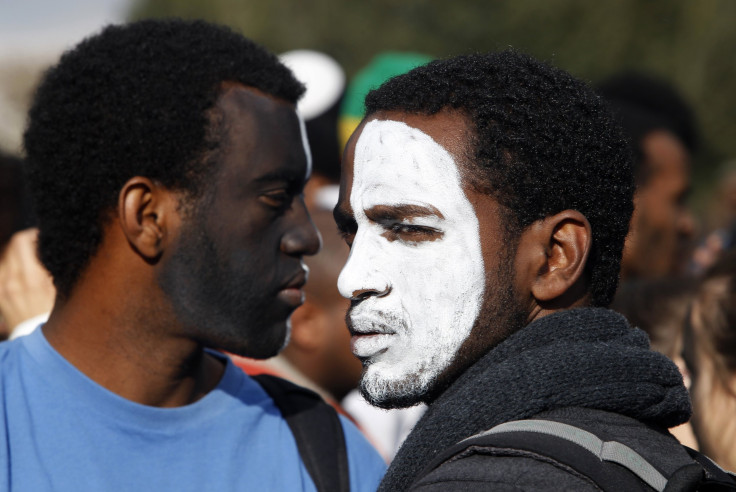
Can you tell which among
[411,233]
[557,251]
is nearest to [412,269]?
[411,233]

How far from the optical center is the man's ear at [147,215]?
2426 mm

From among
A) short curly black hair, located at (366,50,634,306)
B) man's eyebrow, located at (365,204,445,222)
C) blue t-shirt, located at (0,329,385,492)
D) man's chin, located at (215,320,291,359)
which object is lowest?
blue t-shirt, located at (0,329,385,492)

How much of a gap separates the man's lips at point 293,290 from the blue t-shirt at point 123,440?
32 cm

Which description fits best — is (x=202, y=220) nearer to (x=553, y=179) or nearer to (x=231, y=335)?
(x=231, y=335)

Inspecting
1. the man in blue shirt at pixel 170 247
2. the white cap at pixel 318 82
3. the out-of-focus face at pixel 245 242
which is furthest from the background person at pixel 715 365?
the white cap at pixel 318 82

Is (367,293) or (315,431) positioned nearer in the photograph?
(367,293)

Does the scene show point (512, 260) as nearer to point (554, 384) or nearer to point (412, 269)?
point (412, 269)

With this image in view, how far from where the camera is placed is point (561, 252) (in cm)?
192

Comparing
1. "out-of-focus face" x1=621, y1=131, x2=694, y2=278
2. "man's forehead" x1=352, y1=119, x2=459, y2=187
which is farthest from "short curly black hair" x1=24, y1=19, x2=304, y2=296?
"out-of-focus face" x1=621, y1=131, x2=694, y2=278

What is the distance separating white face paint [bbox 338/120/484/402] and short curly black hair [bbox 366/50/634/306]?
86 mm

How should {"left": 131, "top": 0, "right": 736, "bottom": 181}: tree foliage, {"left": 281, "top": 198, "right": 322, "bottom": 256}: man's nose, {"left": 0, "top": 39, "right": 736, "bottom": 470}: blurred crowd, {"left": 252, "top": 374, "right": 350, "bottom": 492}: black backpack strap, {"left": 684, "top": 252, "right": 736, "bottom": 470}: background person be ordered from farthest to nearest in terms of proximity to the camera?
1. {"left": 131, "top": 0, "right": 736, "bottom": 181}: tree foliage
2. {"left": 0, "top": 39, "right": 736, "bottom": 470}: blurred crowd
3. {"left": 684, "top": 252, "right": 736, "bottom": 470}: background person
4. {"left": 281, "top": 198, "right": 322, "bottom": 256}: man's nose
5. {"left": 252, "top": 374, "right": 350, "bottom": 492}: black backpack strap

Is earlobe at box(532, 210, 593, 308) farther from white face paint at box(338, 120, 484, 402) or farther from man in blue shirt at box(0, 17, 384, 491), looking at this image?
man in blue shirt at box(0, 17, 384, 491)

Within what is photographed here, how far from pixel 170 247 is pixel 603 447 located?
1371 mm

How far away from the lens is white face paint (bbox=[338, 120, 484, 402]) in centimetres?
194
